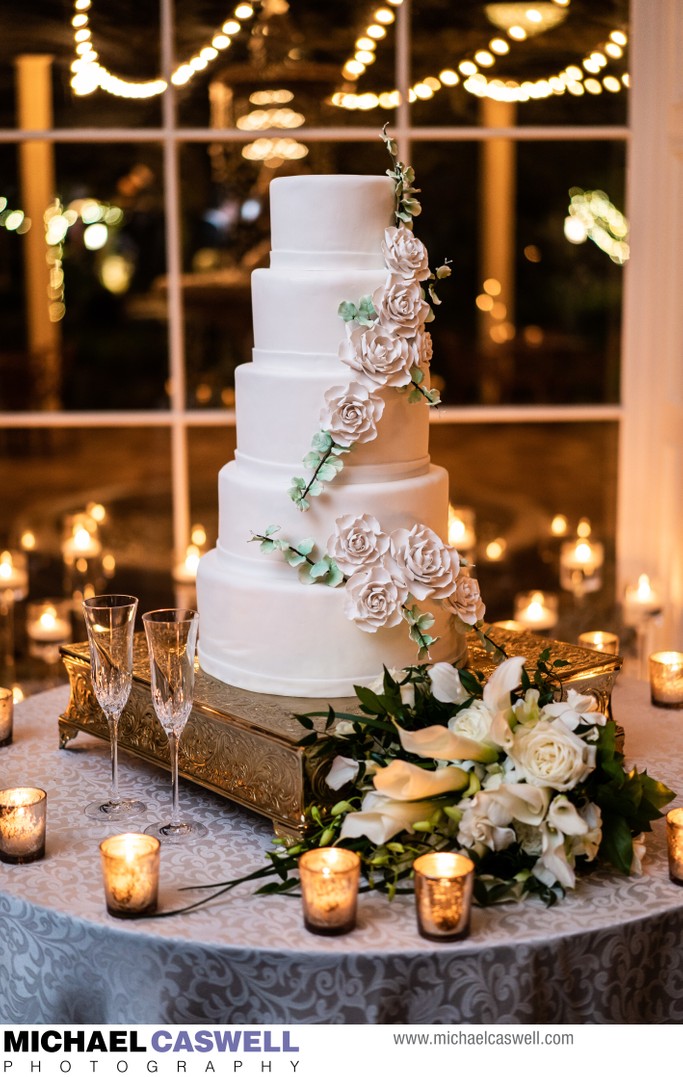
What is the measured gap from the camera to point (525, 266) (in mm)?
5012

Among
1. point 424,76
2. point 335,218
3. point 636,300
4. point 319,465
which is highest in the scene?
point 424,76

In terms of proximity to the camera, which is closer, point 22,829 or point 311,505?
point 22,829

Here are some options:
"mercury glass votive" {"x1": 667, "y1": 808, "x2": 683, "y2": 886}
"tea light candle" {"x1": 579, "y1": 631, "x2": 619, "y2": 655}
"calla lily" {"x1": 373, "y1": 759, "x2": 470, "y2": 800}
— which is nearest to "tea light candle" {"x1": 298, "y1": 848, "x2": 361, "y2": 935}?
"calla lily" {"x1": 373, "y1": 759, "x2": 470, "y2": 800}

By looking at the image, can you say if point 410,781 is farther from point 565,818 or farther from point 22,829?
point 22,829

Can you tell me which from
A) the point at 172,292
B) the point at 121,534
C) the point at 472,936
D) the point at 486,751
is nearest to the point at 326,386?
the point at 486,751

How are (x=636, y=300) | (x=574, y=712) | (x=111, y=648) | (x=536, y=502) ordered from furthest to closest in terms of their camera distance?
(x=536, y=502) → (x=636, y=300) → (x=111, y=648) → (x=574, y=712)

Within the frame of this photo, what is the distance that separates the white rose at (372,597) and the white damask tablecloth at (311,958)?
396 mm

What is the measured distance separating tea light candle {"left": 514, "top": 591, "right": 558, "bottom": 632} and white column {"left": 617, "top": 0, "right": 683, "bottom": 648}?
262mm

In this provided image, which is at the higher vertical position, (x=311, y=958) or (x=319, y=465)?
(x=319, y=465)

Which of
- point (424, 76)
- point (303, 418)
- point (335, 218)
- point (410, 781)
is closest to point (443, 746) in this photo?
point (410, 781)

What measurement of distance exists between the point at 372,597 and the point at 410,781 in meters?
0.35

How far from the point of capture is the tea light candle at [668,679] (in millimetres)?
2465

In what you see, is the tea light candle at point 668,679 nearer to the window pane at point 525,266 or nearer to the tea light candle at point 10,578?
the window pane at point 525,266

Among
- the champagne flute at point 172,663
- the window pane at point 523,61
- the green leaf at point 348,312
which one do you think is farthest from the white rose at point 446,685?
the window pane at point 523,61
